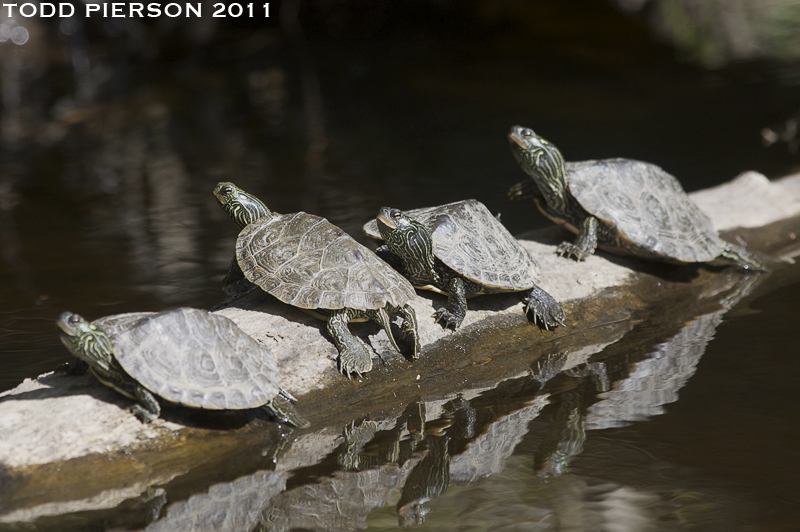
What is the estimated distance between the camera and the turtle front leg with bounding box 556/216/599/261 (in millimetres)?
5066

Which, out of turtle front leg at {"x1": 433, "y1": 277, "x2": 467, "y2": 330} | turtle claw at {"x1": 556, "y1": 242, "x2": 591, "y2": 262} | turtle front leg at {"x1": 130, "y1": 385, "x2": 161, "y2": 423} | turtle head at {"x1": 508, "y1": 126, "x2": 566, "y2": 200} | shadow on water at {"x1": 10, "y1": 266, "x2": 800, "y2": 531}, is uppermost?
turtle head at {"x1": 508, "y1": 126, "x2": 566, "y2": 200}

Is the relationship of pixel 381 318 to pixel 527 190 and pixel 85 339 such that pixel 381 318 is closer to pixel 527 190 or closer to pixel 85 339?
pixel 85 339

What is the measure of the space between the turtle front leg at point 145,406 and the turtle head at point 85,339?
0.65 feet

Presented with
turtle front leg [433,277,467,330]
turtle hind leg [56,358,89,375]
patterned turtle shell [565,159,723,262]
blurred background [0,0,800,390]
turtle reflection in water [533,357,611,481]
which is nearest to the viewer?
turtle reflection in water [533,357,611,481]

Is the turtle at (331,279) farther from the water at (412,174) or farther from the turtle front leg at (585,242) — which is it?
the turtle front leg at (585,242)

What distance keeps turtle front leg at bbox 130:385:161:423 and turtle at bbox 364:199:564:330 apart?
1.60m

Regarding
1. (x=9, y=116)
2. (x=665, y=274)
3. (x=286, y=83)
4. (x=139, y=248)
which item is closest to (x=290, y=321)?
(x=665, y=274)

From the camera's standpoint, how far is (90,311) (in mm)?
5215

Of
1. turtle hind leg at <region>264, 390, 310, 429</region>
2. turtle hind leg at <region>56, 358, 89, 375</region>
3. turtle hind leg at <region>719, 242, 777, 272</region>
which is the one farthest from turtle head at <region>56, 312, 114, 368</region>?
turtle hind leg at <region>719, 242, 777, 272</region>

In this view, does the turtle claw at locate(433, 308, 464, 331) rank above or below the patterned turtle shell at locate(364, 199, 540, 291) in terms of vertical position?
below

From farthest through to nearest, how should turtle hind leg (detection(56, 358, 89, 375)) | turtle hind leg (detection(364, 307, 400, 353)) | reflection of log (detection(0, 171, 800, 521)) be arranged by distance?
turtle hind leg (detection(364, 307, 400, 353))
turtle hind leg (detection(56, 358, 89, 375))
reflection of log (detection(0, 171, 800, 521))

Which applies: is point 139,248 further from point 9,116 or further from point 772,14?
point 772,14

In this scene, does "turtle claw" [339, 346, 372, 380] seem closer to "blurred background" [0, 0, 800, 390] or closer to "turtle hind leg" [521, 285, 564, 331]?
"turtle hind leg" [521, 285, 564, 331]

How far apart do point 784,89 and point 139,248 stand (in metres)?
11.4
